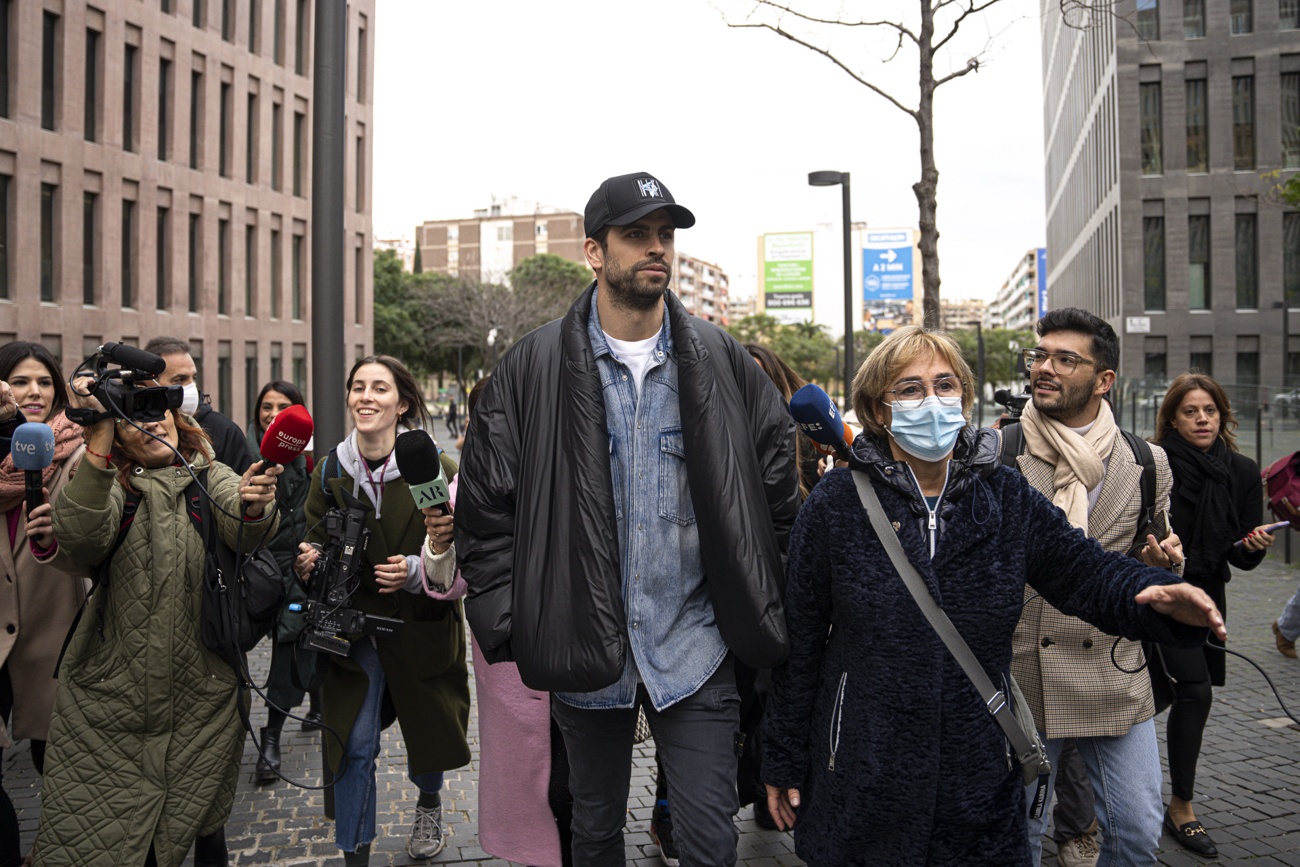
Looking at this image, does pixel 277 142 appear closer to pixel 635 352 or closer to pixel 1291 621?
pixel 1291 621

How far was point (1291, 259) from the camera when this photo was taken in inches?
A: 1433

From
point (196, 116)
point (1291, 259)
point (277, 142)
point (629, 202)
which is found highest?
point (277, 142)

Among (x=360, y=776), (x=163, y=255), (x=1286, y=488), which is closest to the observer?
(x=360, y=776)

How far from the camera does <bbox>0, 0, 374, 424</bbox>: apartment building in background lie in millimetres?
24797

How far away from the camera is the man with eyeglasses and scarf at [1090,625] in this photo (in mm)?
3521

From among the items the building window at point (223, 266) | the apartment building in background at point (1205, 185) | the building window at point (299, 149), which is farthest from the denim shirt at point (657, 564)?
the apartment building in background at point (1205, 185)

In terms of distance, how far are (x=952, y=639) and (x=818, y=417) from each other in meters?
0.76

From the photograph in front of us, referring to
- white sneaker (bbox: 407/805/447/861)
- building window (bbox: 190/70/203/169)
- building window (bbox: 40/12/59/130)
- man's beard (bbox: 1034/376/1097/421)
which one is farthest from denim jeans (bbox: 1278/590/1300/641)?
building window (bbox: 190/70/203/169)

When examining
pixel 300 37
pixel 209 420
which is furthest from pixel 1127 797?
pixel 300 37

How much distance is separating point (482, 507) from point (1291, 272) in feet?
132

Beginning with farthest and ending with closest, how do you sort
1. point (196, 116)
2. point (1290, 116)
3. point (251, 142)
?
point (1290, 116) < point (251, 142) < point (196, 116)

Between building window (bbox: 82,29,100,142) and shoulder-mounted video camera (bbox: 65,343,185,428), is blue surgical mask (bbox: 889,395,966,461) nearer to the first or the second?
shoulder-mounted video camera (bbox: 65,343,185,428)

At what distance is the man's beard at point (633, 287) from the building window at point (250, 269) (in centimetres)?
3312

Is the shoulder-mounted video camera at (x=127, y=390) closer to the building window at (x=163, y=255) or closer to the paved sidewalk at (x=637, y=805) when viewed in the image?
the paved sidewalk at (x=637, y=805)
